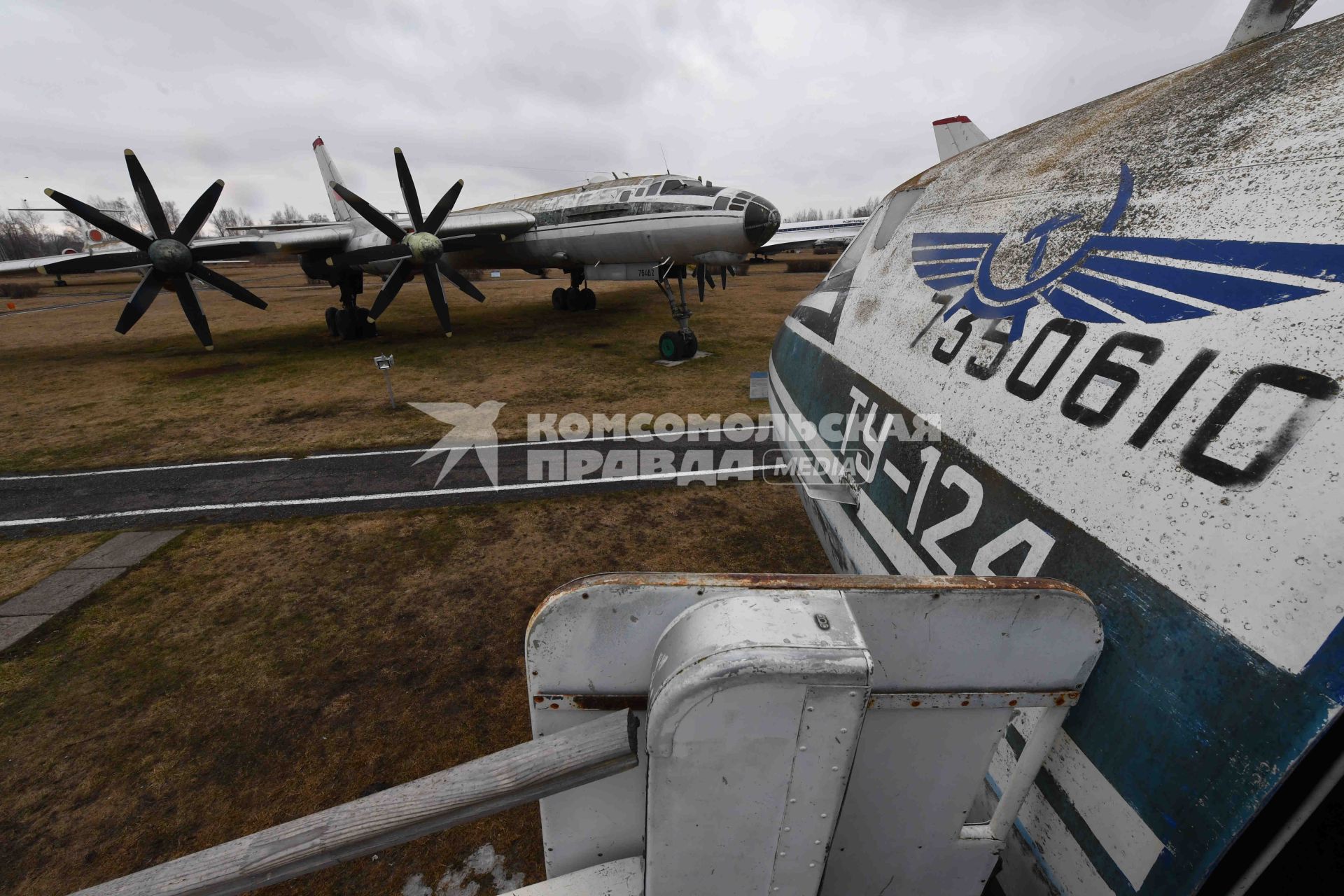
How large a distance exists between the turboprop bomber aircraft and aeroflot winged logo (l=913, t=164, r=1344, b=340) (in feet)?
38.2

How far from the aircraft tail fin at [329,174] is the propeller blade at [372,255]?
232 inches

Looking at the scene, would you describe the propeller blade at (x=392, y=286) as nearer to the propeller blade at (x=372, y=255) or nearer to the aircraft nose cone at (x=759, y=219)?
the propeller blade at (x=372, y=255)

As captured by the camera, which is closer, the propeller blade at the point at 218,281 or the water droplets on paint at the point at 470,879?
the water droplets on paint at the point at 470,879

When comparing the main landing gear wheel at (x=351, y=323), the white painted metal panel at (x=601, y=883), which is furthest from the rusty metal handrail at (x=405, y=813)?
the main landing gear wheel at (x=351, y=323)

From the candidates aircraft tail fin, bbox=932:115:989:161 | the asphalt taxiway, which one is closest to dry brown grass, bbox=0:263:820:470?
the asphalt taxiway

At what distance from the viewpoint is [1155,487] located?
1.56 meters

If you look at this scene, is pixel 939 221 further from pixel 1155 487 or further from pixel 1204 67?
pixel 1155 487

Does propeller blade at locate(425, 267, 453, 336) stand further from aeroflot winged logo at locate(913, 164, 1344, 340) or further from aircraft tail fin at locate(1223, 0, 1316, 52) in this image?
aircraft tail fin at locate(1223, 0, 1316, 52)

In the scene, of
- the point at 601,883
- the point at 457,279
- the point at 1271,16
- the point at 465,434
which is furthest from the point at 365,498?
the point at 457,279

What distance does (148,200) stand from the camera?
15.0 meters

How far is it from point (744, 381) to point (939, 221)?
9.87 meters

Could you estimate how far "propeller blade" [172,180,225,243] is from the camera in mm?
15078

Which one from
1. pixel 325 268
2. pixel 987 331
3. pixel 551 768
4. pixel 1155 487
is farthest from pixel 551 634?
pixel 325 268

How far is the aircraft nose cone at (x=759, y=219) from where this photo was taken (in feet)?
43.3
